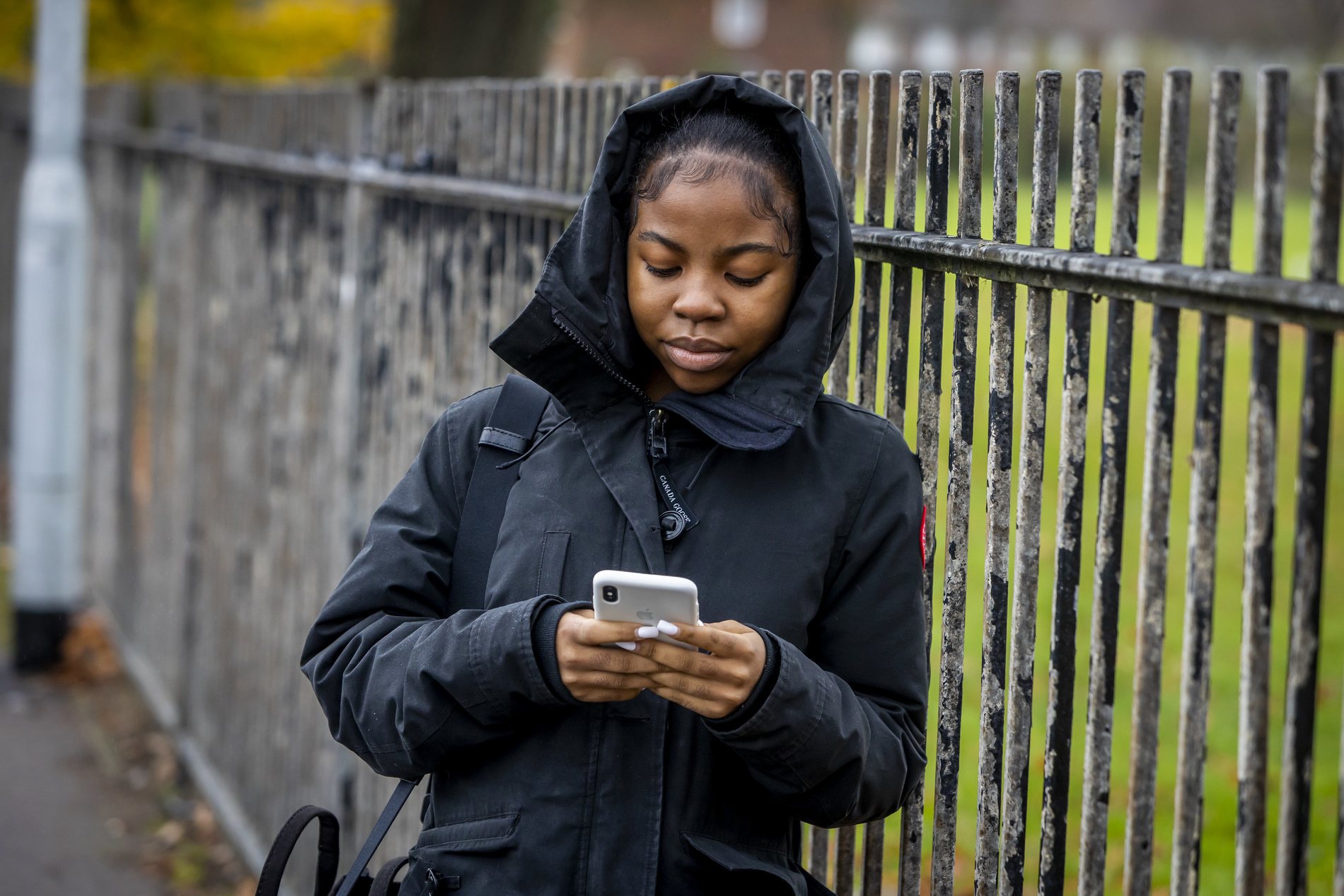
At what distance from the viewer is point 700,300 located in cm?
214

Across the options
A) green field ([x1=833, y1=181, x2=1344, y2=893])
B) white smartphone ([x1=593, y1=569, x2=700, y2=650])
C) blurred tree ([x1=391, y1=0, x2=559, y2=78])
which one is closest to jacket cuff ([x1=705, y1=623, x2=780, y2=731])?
white smartphone ([x1=593, y1=569, x2=700, y2=650])

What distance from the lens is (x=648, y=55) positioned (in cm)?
4534

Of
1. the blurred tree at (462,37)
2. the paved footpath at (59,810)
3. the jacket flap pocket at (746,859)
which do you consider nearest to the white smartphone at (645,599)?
the jacket flap pocket at (746,859)

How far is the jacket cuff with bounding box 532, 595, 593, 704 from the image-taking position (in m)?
2.03

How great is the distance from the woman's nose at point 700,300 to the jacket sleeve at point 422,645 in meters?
0.41

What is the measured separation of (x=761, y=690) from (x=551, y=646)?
285 millimetres

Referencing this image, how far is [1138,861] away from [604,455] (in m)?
0.92

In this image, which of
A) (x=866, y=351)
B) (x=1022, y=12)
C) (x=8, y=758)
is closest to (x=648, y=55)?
(x=1022, y=12)

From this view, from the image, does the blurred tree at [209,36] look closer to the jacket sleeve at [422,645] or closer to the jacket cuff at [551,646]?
Answer: the jacket sleeve at [422,645]

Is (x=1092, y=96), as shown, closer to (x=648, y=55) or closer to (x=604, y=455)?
(x=604, y=455)

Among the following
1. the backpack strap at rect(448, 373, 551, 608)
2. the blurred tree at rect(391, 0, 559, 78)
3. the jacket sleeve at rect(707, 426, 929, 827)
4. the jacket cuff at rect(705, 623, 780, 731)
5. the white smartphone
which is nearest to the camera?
the white smartphone

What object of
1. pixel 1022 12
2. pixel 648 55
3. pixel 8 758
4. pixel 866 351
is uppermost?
pixel 1022 12

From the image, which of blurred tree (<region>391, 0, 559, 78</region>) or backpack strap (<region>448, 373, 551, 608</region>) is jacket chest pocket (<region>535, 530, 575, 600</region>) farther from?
blurred tree (<region>391, 0, 559, 78</region>)

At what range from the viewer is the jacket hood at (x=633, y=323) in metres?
2.17
